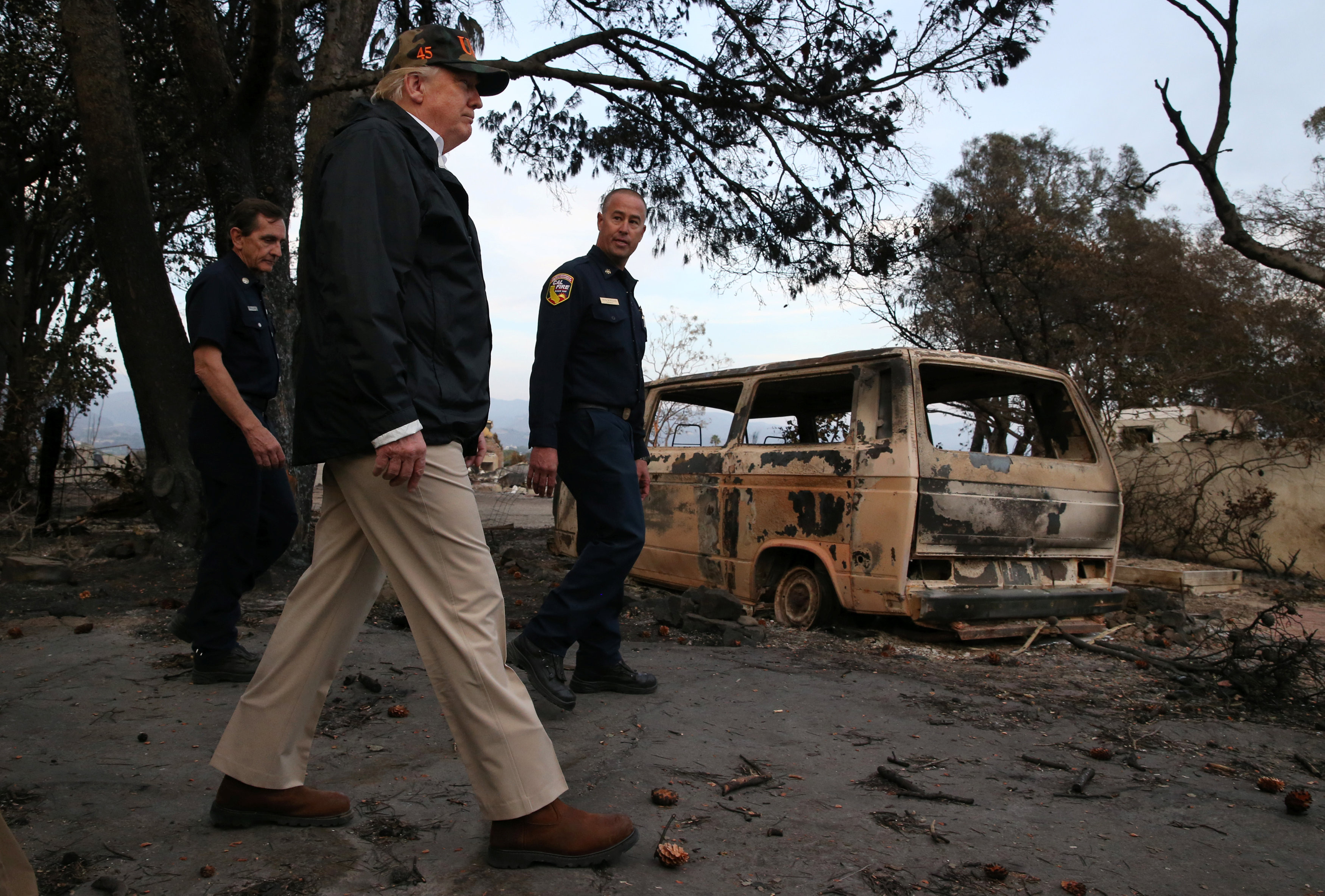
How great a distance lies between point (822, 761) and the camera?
3008 millimetres

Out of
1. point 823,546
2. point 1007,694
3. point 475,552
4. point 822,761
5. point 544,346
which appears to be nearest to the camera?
point 475,552

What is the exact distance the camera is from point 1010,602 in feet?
16.3

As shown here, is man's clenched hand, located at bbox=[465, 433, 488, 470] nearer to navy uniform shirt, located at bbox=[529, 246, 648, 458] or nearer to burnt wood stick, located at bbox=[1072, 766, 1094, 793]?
navy uniform shirt, located at bbox=[529, 246, 648, 458]

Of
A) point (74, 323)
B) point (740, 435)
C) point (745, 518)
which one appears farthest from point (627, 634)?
point (74, 323)

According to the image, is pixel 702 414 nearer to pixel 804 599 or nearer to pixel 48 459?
pixel 804 599

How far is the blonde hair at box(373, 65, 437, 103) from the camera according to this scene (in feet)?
7.81

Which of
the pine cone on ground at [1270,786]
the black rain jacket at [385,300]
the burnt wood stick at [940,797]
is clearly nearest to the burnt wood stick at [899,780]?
the burnt wood stick at [940,797]

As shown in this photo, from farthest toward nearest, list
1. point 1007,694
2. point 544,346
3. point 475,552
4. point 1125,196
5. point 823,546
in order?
point 1125,196
point 823,546
point 1007,694
point 544,346
point 475,552

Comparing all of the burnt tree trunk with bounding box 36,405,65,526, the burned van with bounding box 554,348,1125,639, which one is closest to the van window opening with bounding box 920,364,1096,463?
the burned van with bounding box 554,348,1125,639

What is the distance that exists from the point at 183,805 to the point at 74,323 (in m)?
16.1

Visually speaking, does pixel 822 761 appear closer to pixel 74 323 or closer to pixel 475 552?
pixel 475 552

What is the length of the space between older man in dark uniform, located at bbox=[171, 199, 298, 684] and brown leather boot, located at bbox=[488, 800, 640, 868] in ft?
6.44

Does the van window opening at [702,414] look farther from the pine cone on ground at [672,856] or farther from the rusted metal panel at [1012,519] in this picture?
the pine cone on ground at [672,856]

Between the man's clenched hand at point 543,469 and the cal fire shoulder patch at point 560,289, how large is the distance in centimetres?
64
